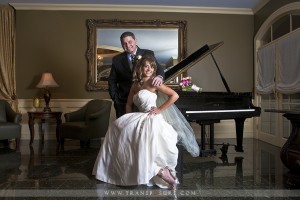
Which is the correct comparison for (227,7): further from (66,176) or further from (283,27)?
(66,176)

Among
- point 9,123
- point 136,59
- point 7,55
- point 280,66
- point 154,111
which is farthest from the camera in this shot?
point 7,55

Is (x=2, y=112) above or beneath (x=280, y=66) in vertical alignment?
beneath

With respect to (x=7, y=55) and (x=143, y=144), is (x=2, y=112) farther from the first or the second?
(x=143, y=144)

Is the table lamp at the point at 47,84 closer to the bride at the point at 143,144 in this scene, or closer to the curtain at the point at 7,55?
the curtain at the point at 7,55

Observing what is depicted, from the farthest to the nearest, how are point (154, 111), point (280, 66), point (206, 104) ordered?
point (280, 66) → point (206, 104) → point (154, 111)

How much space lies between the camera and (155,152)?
2.44 metres

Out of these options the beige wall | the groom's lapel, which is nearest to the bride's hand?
the groom's lapel

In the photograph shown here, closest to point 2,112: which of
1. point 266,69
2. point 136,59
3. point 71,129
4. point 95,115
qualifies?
point 71,129

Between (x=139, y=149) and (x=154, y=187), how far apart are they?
0.39 m

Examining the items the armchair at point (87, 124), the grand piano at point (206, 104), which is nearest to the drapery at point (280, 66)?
the grand piano at point (206, 104)

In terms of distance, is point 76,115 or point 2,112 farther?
point 76,115

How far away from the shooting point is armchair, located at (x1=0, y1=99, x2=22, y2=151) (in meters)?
4.55

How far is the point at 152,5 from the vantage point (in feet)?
18.6

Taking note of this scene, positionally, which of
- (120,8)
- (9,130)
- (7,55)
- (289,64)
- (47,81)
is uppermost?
(120,8)
